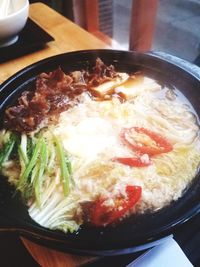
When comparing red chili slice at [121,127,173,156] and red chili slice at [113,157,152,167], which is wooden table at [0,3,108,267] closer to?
red chili slice at [121,127,173,156]

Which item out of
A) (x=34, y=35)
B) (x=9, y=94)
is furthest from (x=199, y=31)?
(x=9, y=94)

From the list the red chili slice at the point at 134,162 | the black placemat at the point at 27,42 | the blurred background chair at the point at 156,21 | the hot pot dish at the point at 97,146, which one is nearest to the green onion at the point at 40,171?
the hot pot dish at the point at 97,146

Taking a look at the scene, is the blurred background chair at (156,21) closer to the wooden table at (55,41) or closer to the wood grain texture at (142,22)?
the wood grain texture at (142,22)

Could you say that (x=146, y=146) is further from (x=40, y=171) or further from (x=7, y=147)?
(x=7, y=147)

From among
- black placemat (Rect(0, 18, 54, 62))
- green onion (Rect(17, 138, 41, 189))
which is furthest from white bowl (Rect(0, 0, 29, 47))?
green onion (Rect(17, 138, 41, 189))

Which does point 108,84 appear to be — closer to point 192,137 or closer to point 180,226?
point 192,137

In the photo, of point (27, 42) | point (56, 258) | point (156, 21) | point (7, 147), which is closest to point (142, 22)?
point (156, 21)

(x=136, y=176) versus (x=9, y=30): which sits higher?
(x=9, y=30)
